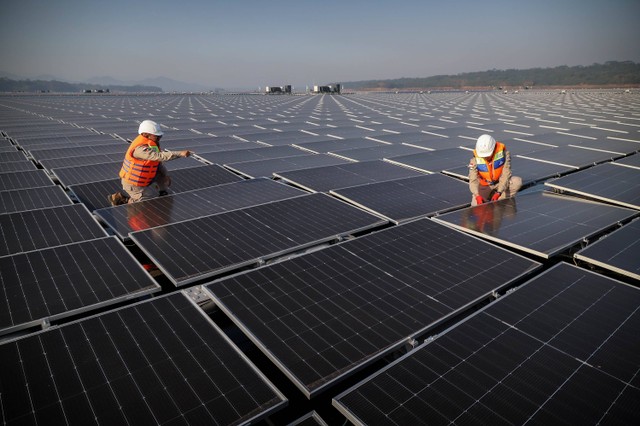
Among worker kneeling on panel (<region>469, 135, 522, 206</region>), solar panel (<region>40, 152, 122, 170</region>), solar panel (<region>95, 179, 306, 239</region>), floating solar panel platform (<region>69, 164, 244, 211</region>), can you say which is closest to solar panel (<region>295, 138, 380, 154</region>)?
floating solar panel platform (<region>69, 164, 244, 211</region>)

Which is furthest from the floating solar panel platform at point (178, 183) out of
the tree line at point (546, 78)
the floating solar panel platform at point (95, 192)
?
the tree line at point (546, 78)

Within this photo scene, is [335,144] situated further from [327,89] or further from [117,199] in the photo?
[327,89]

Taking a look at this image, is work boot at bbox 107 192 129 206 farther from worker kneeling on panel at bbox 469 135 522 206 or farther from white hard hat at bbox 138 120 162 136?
worker kneeling on panel at bbox 469 135 522 206

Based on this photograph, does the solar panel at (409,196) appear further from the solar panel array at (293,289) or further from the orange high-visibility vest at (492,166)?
the orange high-visibility vest at (492,166)

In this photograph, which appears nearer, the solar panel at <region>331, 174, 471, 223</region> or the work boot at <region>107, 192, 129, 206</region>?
the solar panel at <region>331, 174, 471, 223</region>

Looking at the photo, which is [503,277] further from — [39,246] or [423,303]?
[39,246]

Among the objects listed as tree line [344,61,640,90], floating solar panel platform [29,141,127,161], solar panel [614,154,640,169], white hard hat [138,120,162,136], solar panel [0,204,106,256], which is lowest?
solar panel [0,204,106,256]

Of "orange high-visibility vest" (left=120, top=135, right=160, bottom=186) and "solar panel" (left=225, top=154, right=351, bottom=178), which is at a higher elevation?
"orange high-visibility vest" (left=120, top=135, right=160, bottom=186)

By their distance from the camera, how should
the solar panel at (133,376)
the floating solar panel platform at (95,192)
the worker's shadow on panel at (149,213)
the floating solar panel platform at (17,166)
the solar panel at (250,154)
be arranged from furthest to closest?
the solar panel at (250,154)
the floating solar panel platform at (17,166)
the floating solar panel platform at (95,192)
the worker's shadow on panel at (149,213)
the solar panel at (133,376)
